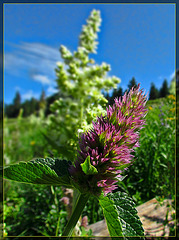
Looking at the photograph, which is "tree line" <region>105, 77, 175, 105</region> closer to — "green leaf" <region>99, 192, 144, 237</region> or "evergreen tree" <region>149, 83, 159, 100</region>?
"evergreen tree" <region>149, 83, 159, 100</region>

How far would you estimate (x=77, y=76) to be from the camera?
0.96m

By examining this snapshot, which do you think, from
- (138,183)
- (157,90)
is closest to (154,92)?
(157,90)

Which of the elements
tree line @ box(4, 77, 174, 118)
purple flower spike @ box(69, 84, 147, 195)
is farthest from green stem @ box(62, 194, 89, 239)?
tree line @ box(4, 77, 174, 118)

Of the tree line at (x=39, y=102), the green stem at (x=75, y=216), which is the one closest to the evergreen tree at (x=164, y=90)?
the tree line at (x=39, y=102)

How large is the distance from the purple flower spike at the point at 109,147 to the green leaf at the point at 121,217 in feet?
0.12

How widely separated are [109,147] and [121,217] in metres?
0.15

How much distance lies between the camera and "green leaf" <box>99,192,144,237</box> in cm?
42

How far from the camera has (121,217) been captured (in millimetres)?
471

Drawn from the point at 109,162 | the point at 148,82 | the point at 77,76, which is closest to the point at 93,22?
the point at 77,76

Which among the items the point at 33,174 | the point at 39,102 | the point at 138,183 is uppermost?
the point at 39,102

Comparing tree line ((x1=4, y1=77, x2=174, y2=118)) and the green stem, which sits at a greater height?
tree line ((x1=4, y1=77, x2=174, y2=118))

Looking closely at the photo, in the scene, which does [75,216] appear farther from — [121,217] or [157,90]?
[157,90]

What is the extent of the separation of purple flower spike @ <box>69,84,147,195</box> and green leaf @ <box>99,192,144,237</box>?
0.04 meters

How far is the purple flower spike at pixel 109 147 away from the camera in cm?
45
